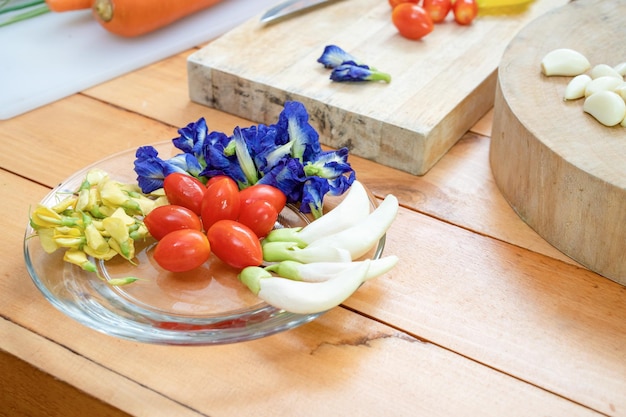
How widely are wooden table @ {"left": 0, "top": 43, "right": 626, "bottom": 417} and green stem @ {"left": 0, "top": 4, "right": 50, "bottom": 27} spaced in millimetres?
468

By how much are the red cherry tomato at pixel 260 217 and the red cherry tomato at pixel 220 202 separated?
0.04ft

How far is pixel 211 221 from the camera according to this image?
0.79 m

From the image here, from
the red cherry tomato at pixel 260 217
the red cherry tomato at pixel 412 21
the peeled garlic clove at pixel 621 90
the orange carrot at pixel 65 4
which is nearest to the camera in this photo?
the red cherry tomato at pixel 260 217

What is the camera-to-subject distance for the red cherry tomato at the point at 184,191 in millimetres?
809

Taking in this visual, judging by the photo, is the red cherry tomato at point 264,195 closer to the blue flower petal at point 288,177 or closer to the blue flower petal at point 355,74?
the blue flower petal at point 288,177

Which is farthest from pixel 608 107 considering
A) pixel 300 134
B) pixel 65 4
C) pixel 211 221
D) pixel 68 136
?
pixel 65 4

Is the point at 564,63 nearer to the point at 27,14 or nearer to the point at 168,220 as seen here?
the point at 168,220

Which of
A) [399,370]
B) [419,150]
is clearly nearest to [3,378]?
[399,370]

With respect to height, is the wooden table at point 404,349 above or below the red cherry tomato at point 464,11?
below

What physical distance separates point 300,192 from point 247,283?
0.14 meters

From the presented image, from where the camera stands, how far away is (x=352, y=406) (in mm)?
675

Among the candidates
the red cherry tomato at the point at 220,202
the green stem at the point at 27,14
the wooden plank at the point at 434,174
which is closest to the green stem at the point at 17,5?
the green stem at the point at 27,14

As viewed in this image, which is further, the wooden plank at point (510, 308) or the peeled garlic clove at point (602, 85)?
the peeled garlic clove at point (602, 85)

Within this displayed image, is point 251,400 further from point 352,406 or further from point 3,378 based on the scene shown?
point 3,378
